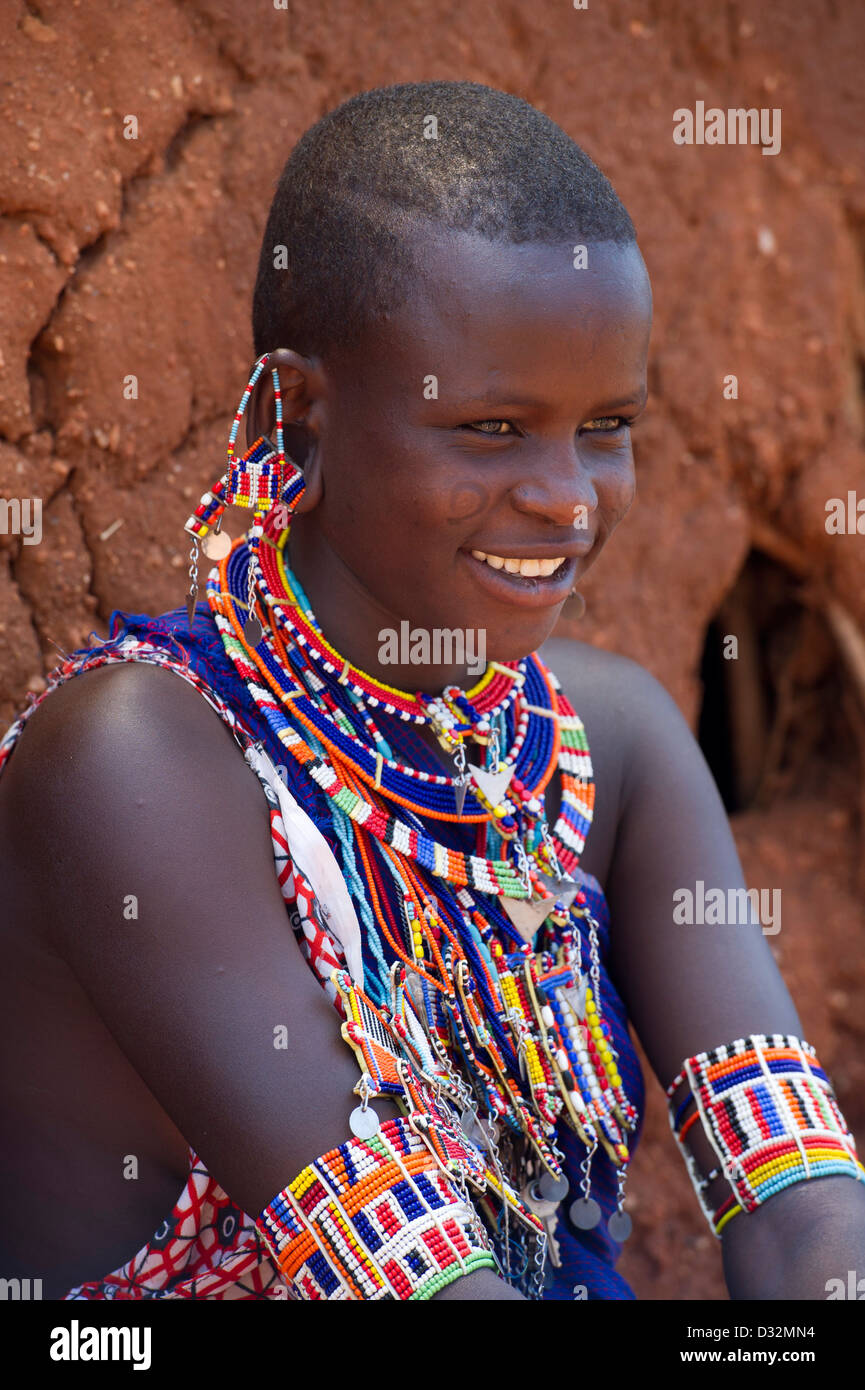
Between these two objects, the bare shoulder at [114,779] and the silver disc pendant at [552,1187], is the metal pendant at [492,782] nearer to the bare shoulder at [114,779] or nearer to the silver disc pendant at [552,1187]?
the bare shoulder at [114,779]

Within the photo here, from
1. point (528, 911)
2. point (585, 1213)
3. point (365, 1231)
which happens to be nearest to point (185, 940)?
point (365, 1231)

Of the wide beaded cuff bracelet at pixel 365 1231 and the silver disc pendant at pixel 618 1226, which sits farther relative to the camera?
the silver disc pendant at pixel 618 1226

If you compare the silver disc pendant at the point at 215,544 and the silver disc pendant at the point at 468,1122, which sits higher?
the silver disc pendant at the point at 215,544

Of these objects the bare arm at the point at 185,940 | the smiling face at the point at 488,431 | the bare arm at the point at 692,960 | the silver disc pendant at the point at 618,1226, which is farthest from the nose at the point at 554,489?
the silver disc pendant at the point at 618,1226

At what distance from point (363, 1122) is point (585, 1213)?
60 cm

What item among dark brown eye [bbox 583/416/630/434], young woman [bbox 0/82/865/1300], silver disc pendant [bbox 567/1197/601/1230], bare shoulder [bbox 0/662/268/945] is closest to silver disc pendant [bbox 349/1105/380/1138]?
young woman [bbox 0/82/865/1300]

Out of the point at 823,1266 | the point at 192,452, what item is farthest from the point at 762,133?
the point at 823,1266

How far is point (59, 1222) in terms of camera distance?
5.92 feet

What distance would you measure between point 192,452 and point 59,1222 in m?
1.27

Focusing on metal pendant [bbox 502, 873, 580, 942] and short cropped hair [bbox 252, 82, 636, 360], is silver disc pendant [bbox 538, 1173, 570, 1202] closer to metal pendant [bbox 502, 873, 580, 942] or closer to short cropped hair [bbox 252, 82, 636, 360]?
metal pendant [bbox 502, 873, 580, 942]

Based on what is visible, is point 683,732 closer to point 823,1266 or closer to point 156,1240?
point 823,1266

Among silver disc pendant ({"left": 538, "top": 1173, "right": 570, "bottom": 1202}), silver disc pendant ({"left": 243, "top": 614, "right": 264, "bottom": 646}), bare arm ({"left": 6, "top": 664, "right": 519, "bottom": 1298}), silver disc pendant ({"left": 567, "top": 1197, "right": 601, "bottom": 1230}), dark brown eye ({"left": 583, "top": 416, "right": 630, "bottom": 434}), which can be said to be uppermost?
dark brown eye ({"left": 583, "top": 416, "right": 630, "bottom": 434})

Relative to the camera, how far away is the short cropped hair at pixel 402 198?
5.59ft

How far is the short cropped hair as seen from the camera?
170 cm
